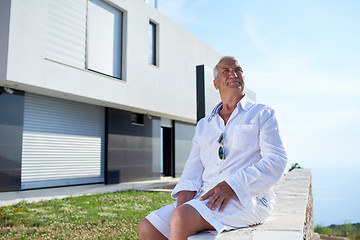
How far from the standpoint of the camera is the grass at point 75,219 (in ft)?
14.1

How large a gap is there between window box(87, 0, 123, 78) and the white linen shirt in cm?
948

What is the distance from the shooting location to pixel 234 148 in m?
1.99

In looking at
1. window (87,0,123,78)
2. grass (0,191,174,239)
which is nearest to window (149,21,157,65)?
window (87,0,123,78)

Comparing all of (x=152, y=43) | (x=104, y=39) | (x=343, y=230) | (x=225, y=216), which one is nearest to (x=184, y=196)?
(x=225, y=216)

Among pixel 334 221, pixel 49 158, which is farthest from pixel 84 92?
pixel 334 221

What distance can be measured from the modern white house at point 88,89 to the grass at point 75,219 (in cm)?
346

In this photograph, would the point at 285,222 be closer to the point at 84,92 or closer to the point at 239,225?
the point at 239,225

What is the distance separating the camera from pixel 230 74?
7.25ft

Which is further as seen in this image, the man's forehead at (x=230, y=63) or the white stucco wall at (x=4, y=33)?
the white stucco wall at (x=4, y=33)

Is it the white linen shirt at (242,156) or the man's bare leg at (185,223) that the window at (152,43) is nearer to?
the white linen shirt at (242,156)

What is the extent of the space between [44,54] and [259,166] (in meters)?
8.82

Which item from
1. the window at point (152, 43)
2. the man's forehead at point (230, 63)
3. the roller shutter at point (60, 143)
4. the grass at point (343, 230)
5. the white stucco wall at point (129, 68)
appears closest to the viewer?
the man's forehead at point (230, 63)

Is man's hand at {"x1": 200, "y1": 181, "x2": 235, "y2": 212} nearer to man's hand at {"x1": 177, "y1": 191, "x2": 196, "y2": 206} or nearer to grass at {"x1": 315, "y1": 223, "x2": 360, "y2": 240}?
man's hand at {"x1": 177, "y1": 191, "x2": 196, "y2": 206}

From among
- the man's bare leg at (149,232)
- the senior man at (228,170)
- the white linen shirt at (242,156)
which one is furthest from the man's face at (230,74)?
the man's bare leg at (149,232)
